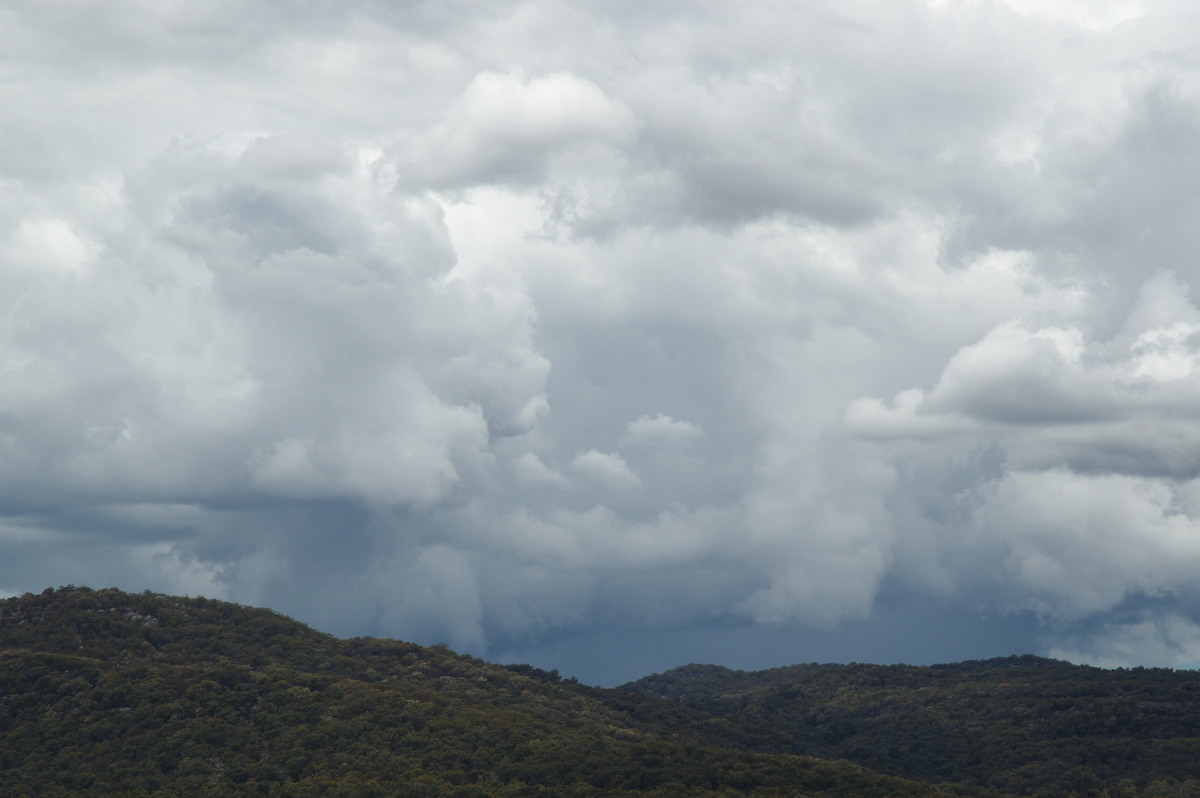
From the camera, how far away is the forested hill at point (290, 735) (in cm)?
10006

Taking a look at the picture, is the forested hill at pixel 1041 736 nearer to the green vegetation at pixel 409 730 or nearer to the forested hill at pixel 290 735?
the green vegetation at pixel 409 730

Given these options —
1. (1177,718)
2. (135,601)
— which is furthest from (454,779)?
(1177,718)

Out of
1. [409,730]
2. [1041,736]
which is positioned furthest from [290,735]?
[1041,736]

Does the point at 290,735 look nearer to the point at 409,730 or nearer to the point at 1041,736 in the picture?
the point at 409,730

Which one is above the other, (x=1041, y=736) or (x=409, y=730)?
(x=1041, y=736)

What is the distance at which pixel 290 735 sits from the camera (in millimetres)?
109562

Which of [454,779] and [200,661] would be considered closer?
[454,779]

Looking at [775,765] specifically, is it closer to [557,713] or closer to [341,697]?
[557,713]

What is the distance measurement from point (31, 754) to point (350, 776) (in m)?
33.7

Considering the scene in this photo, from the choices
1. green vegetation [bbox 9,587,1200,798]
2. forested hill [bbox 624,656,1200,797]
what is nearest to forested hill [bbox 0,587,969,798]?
green vegetation [bbox 9,587,1200,798]

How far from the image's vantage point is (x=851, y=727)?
Answer: 7628 inches

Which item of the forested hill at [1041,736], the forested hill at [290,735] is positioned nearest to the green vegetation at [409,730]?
the forested hill at [290,735]

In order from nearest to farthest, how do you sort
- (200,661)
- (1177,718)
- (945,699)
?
(200,661) < (1177,718) < (945,699)

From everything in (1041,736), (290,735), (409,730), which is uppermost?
(1041,736)
